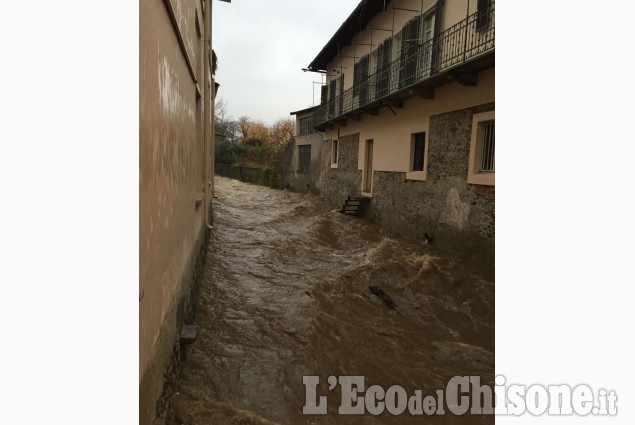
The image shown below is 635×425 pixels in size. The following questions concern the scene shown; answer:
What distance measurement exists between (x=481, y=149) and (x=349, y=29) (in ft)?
31.7

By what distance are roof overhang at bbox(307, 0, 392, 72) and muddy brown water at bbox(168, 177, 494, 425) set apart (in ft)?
27.0

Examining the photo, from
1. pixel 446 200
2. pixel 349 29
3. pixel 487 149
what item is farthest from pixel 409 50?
pixel 349 29

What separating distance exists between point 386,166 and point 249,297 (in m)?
7.23

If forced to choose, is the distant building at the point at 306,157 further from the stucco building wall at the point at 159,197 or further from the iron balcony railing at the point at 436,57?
the stucco building wall at the point at 159,197

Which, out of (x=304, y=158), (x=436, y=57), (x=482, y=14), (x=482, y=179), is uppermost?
(x=482, y=14)

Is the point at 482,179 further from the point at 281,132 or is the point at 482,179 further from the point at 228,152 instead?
the point at 281,132

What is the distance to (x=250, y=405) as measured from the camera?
11.5 feet

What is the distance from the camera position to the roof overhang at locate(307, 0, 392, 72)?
1245cm

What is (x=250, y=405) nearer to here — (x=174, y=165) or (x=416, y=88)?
(x=174, y=165)

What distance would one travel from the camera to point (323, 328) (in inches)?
200

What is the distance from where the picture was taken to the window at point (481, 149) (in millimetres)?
7332

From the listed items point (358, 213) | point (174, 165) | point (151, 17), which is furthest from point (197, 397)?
point (358, 213)

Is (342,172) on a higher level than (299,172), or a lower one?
lower

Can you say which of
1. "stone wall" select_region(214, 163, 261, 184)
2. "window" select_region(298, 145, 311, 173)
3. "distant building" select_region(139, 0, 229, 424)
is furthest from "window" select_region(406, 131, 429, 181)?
"stone wall" select_region(214, 163, 261, 184)
